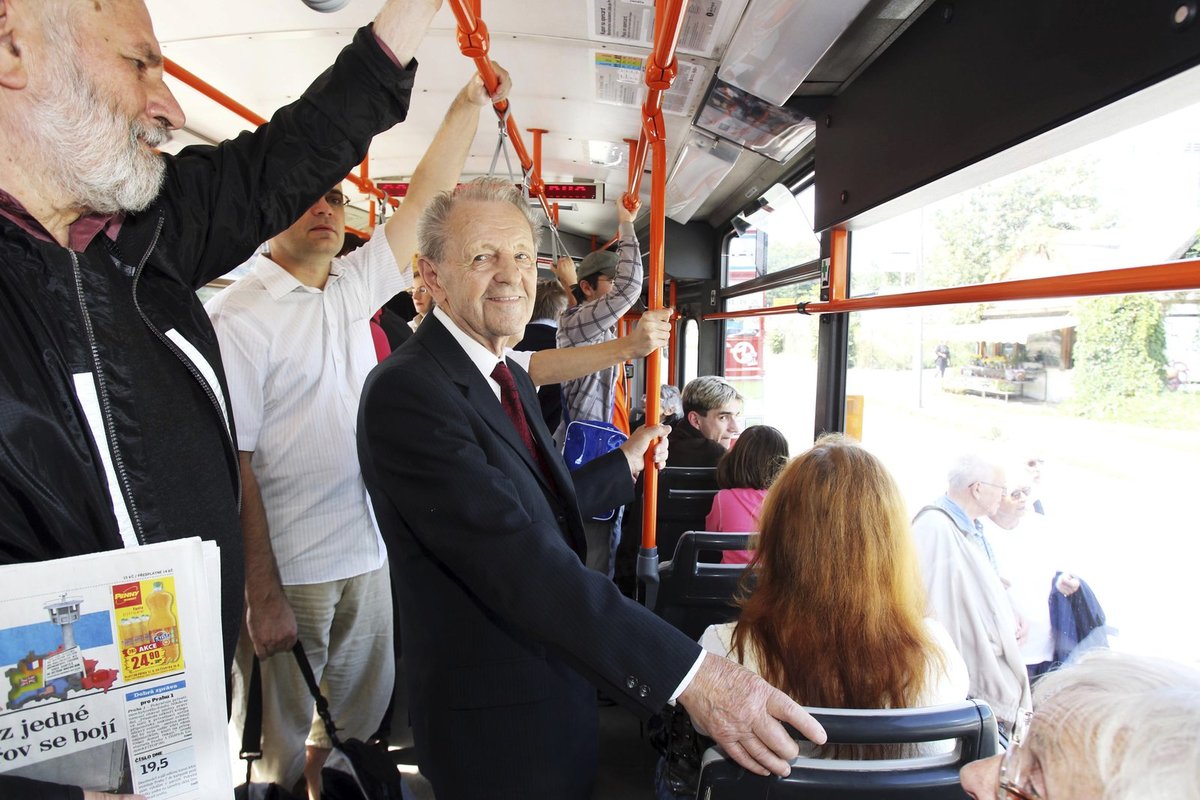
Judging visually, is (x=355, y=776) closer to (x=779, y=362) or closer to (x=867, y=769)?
(x=867, y=769)

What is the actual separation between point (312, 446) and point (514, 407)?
2.27 ft

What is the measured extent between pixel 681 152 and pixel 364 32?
2.63 meters

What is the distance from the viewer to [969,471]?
2234mm

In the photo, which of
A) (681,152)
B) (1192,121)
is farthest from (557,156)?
(1192,121)

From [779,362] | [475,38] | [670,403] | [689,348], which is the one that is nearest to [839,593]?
[475,38]

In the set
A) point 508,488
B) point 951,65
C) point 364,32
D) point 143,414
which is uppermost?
point 951,65

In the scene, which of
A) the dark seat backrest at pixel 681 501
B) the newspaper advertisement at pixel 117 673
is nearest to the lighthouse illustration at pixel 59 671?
the newspaper advertisement at pixel 117 673

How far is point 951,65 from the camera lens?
1.70m

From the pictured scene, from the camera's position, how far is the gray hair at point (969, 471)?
219 cm

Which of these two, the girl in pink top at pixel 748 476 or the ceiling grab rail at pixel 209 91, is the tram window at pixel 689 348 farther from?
the ceiling grab rail at pixel 209 91

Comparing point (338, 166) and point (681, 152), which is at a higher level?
point (681, 152)

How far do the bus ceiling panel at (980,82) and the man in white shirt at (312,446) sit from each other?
117 centimetres

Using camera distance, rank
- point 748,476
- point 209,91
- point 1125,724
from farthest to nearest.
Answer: point 748,476, point 209,91, point 1125,724

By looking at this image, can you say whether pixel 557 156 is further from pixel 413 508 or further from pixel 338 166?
pixel 413 508
